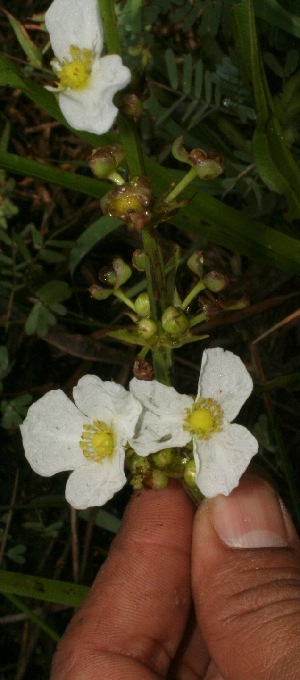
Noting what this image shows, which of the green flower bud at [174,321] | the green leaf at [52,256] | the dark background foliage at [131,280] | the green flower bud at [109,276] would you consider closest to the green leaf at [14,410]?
the dark background foliage at [131,280]

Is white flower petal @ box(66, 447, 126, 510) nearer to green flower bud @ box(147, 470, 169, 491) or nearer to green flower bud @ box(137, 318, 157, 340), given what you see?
green flower bud @ box(147, 470, 169, 491)

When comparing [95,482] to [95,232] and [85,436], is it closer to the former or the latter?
[85,436]

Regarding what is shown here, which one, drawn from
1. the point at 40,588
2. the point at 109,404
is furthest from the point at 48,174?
the point at 40,588

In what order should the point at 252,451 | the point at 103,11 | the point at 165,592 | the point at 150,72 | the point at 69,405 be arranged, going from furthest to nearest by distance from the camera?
the point at 150,72
the point at 165,592
the point at 69,405
the point at 252,451
the point at 103,11

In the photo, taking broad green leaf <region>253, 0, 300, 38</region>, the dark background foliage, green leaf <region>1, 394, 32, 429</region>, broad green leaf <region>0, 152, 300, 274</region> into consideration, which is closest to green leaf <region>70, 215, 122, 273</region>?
Answer: the dark background foliage

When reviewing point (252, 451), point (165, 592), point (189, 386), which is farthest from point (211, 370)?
point (189, 386)

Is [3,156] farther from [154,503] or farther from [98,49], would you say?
[154,503]
